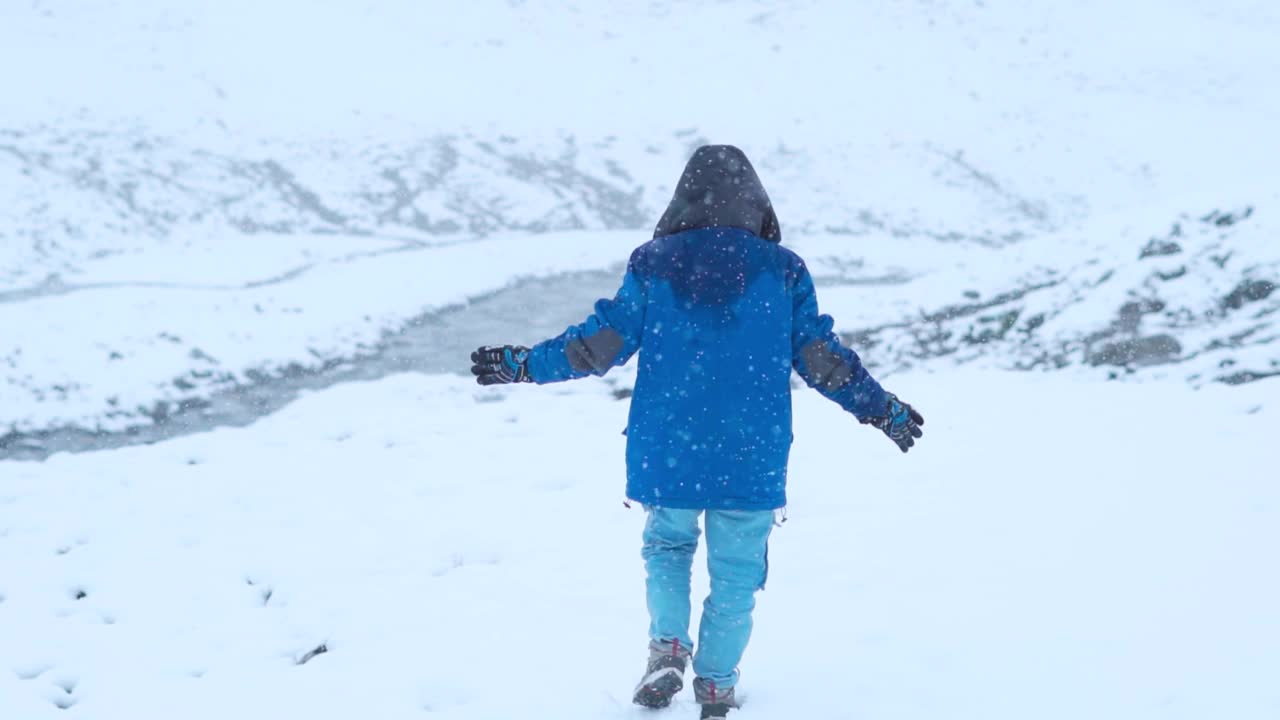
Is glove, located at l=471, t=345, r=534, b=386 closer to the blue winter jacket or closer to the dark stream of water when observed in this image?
the blue winter jacket

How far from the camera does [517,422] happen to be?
877 cm

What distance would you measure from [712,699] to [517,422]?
5.68 metres

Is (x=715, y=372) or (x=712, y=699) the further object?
(x=712, y=699)

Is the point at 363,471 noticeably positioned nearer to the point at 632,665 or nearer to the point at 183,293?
the point at 632,665

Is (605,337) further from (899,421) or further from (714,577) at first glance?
(899,421)

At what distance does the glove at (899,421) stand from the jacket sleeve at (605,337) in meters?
0.95

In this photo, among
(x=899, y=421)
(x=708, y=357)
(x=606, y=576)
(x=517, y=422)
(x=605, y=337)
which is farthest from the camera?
(x=517, y=422)

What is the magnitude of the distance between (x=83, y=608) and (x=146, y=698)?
120 centimetres

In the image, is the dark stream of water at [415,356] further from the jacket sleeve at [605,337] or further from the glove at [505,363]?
the jacket sleeve at [605,337]

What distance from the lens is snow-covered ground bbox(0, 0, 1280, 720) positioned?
13.2 feet

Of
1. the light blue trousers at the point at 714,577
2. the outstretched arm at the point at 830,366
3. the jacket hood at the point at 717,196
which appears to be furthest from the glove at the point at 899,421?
the jacket hood at the point at 717,196

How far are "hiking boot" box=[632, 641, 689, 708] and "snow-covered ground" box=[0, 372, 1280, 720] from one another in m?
0.10

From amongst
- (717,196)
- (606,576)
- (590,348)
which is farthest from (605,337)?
(606,576)

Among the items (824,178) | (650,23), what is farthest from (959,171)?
(650,23)
